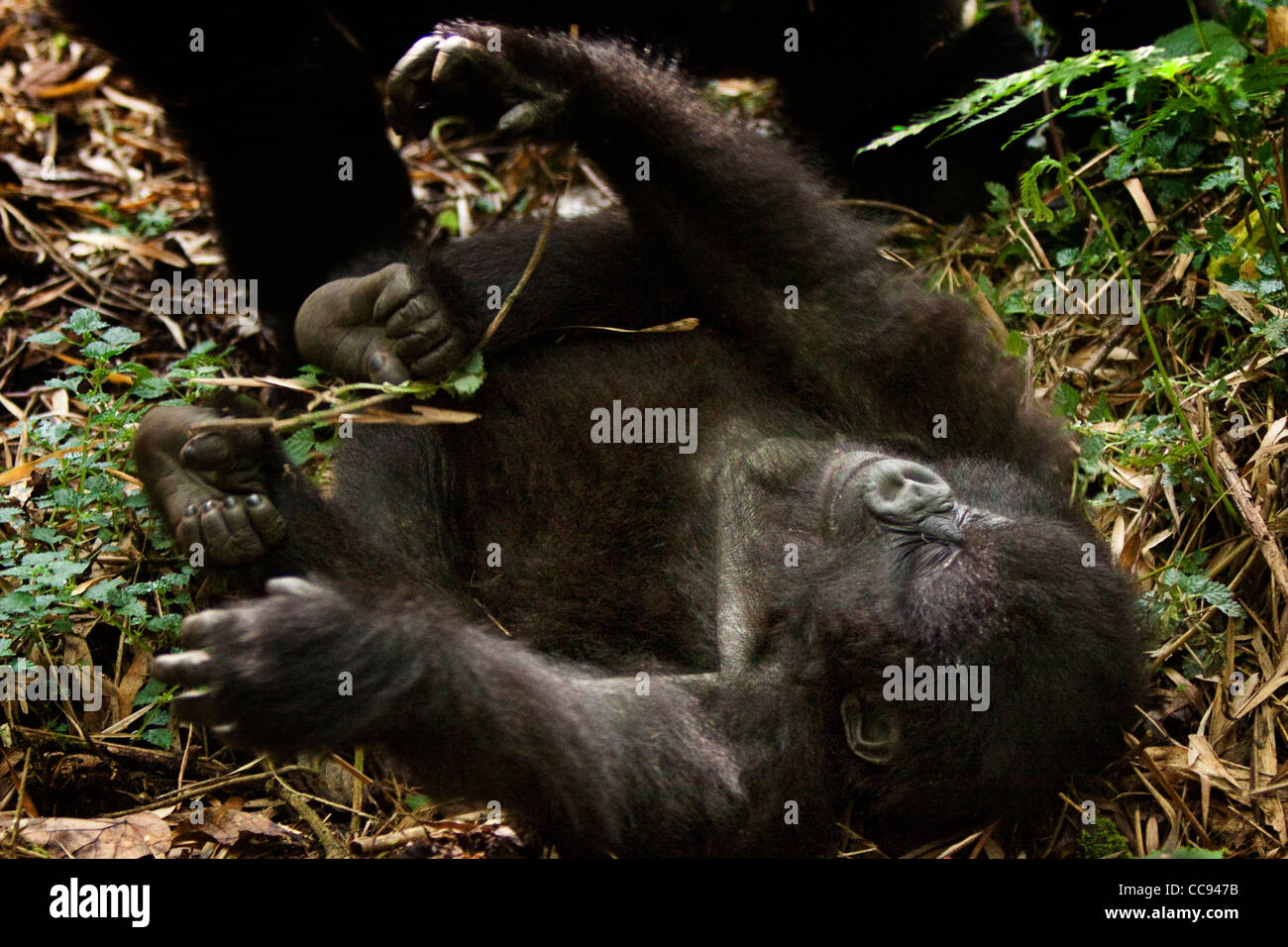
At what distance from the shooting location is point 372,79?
3.93m

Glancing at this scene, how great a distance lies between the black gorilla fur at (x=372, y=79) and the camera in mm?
3600

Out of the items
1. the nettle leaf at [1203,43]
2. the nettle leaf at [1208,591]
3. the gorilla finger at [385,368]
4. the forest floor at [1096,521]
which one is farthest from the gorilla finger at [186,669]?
the nettle leaf at [1203,43]

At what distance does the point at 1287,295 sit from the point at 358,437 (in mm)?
2299

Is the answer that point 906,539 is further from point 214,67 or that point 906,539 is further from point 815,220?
point 214,67

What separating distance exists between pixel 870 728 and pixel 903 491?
19.1 inches

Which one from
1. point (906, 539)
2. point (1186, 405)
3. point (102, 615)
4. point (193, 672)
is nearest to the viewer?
point (193, 672)

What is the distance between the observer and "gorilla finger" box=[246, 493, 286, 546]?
2564mm

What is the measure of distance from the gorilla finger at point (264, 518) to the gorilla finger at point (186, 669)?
1.40 ft

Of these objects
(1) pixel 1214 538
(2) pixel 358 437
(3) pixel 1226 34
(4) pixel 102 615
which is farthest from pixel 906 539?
(4) pixel 102 615

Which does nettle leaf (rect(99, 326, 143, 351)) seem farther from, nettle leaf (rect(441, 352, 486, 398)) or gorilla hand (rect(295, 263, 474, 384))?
nettle leaf (rect(441, 352, 486, 398))

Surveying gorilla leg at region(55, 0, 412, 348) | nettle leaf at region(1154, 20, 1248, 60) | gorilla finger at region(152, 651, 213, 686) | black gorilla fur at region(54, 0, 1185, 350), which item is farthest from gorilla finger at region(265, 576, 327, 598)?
nettle leaf at region(1154, 20, 1248, 60)

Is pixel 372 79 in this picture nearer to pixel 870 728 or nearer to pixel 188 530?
pixel 188 530

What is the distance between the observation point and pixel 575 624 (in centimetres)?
275

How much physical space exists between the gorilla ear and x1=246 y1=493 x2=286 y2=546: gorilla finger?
3.96 feet
